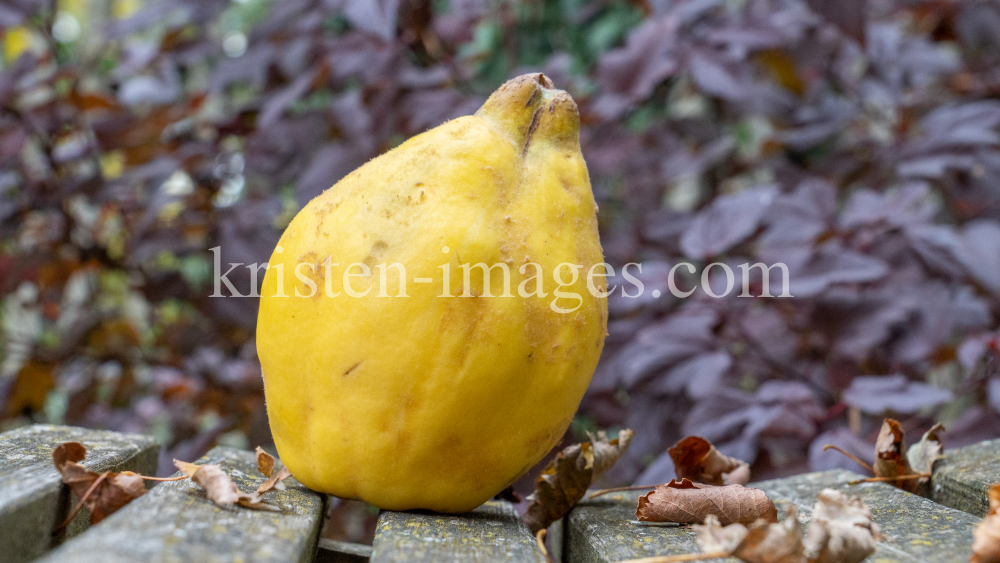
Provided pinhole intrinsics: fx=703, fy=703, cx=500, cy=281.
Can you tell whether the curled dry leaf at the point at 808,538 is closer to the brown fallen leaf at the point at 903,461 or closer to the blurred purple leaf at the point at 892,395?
the brown fallen leaf at the point at 903,461

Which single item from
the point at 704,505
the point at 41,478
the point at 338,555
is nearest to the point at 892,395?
the point at 704,505

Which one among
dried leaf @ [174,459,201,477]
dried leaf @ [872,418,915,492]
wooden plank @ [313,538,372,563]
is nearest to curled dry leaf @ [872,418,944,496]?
dried leaf @ [872,418,915,492]

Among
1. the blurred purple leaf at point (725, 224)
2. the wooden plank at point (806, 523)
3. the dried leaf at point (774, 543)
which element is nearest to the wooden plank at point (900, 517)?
the wooden plank at point (806, 523)

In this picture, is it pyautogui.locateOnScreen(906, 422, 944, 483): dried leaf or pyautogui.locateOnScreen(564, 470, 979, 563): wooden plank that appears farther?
pyautogui.locateOnScreen(906, 422, 944, 483): dried leaf

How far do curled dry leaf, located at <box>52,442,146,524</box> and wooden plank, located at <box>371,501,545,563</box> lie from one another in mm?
200

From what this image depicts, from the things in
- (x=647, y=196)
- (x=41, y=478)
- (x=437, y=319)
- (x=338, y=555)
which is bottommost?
(x=338, y=555)

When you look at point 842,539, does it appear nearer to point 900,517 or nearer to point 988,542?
point 988,542

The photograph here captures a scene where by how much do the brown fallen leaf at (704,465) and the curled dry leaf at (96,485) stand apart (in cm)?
50

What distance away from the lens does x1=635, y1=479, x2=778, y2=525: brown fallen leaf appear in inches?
23.0

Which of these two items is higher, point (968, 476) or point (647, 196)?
point (647, 196)

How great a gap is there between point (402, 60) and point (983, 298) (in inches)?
47.7

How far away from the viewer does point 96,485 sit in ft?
1.80

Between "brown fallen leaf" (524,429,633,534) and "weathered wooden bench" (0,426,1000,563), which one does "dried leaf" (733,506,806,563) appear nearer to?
"weathered wooden bench" (0,426,1000,563)

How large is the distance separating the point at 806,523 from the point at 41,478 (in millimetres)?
624
